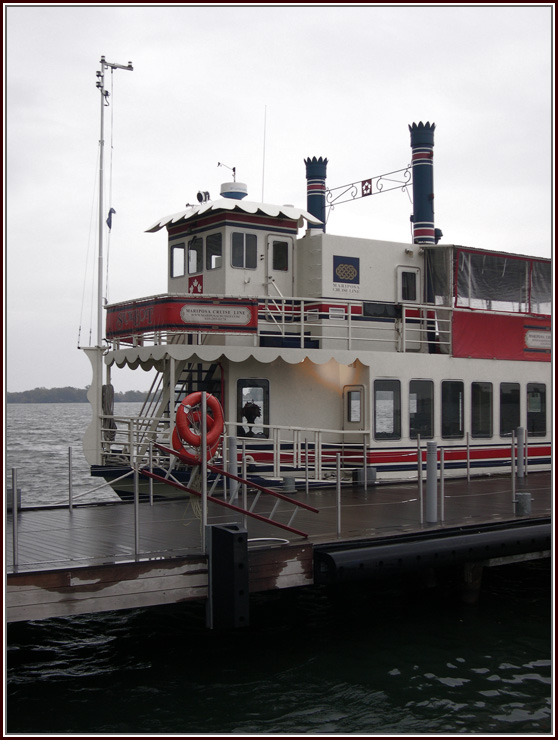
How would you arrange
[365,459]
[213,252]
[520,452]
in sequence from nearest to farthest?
[365,459] < [213,252] < [520,452]

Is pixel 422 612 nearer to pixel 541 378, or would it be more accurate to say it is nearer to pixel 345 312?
pixel 345 312

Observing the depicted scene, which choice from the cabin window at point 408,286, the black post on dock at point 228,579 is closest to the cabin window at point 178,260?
the cabin window at point 408,286

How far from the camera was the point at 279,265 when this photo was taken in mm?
17953

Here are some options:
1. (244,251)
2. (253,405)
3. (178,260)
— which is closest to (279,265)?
(244,251)

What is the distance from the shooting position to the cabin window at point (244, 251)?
17.3m

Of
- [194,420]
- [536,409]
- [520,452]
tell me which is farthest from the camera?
[536,409]

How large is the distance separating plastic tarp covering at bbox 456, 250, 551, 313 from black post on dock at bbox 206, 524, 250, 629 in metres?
11.3

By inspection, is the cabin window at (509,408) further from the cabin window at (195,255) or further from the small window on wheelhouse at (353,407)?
the cabin window at (195,255)

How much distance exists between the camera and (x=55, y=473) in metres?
46.7

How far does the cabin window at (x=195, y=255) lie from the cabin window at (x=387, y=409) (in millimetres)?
4615

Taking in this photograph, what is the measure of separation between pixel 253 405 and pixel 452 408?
4789mm

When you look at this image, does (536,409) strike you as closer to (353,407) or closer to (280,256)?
(353,407)

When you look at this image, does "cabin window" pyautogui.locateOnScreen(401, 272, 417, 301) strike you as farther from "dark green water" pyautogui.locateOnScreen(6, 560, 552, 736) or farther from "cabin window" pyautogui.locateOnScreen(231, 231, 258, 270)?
"dark green water" pyautogui.locateOnScreen(6, 560, 552, 736)

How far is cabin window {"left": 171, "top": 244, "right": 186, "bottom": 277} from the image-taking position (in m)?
18.5
